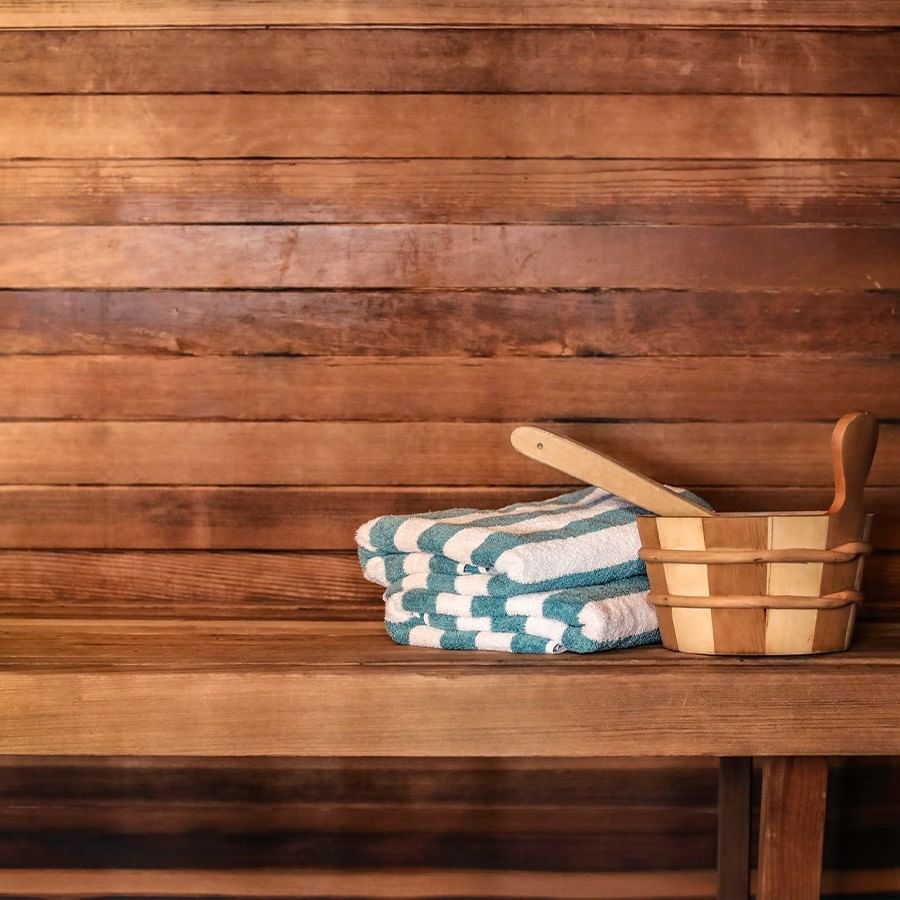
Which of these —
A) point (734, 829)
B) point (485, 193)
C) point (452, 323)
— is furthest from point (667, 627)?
Answer: point (485, 193)

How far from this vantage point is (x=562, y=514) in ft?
4.66

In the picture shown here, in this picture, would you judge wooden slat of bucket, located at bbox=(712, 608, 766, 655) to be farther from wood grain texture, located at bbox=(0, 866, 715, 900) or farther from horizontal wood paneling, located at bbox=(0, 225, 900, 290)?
wood grain texture, located at bbox=(0, 866, 715, 900)

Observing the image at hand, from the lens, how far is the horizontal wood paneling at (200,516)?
170 centimetres

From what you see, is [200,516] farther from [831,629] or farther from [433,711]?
[831,629]

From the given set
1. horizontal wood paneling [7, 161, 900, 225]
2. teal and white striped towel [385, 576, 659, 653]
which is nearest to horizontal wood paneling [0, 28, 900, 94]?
horizontal wood paneling [7, 161, 900, 225]

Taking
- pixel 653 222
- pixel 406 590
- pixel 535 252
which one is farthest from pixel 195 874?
pixel 653 222

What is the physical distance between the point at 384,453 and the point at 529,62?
58 centimetres

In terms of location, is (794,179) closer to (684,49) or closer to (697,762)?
(684,49)

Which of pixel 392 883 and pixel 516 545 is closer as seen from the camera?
pixel 516 545

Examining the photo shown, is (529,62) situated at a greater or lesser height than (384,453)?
greater

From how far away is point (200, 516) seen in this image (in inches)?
67.2

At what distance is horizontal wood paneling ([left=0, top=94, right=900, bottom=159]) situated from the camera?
1.69 meters

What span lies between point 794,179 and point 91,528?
1103mm

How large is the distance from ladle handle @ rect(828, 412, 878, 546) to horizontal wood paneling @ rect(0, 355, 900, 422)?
46cm
